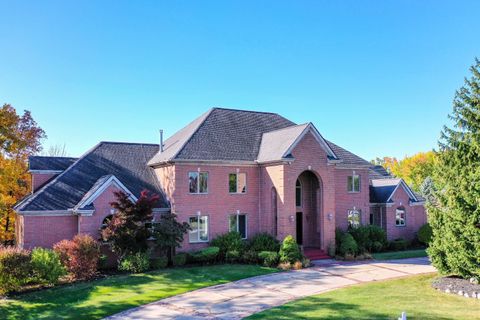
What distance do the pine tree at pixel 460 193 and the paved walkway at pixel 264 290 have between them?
3471 mm

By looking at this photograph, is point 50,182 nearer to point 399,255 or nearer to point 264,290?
point 264,290

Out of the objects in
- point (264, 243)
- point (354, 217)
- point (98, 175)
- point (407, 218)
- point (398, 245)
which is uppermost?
point (98, 175)

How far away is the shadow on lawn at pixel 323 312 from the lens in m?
14.5

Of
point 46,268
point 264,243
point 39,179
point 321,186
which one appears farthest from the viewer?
point 321,186

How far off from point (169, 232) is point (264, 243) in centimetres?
664

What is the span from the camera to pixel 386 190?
37156 millimetres

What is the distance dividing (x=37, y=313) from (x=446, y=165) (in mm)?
19320

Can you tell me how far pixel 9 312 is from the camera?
1761cm

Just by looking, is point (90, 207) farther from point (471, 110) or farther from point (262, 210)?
point (471, 110)


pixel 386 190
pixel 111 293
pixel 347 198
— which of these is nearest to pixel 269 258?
pixel 111 293

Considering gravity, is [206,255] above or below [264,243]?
below

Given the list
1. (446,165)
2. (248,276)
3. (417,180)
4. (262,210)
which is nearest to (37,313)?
(248,276)

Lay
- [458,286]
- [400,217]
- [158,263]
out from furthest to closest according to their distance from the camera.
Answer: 1. [400,217]
2. [158,263]
3. [458,286]

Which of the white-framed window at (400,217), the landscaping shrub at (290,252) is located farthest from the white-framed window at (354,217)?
the landscaping shrub at (290,252)
